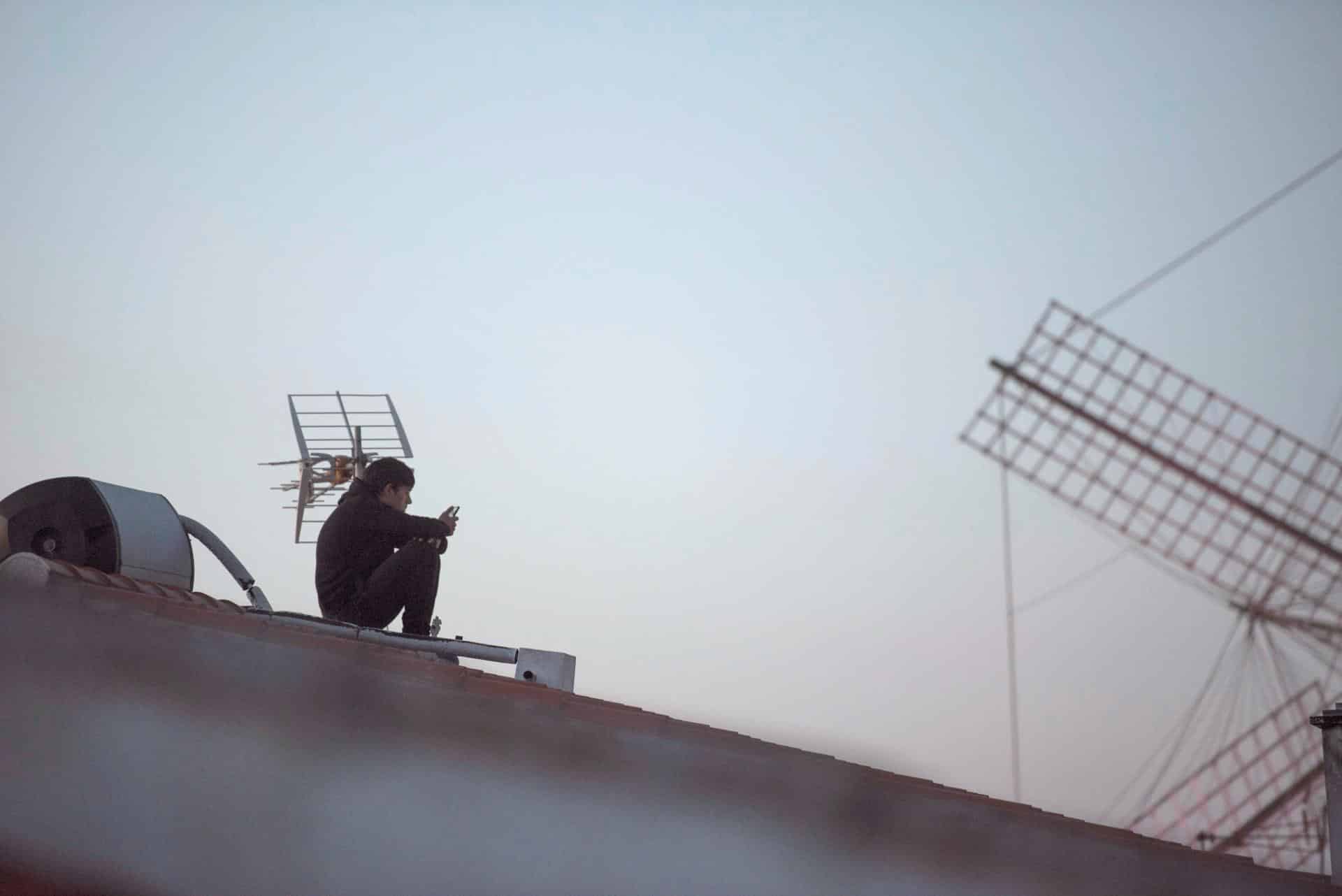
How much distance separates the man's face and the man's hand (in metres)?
0.13

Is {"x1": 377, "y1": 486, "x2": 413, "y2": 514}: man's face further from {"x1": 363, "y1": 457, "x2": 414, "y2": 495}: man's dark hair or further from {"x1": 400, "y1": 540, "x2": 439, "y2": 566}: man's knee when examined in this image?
{"x1": 400, "y1": 540, "x2": 439, "y2": 566}: man's knee

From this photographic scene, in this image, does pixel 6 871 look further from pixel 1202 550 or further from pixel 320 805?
pixel 1202 550

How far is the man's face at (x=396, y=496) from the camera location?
13.5 feet

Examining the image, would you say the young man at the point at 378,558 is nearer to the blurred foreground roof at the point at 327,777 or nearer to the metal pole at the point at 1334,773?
the blurred foreground roof at the point at 327,777

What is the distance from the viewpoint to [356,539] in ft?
13.1

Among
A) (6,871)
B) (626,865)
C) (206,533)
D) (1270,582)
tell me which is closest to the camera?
(6,871)

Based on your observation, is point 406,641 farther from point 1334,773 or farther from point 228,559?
point 1334,773

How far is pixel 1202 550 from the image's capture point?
1212 centimetres

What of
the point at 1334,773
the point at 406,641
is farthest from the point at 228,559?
the point at 1334,773

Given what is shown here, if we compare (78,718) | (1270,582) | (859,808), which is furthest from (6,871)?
(1270,582)

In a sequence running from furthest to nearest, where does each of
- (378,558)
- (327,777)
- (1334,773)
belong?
(1334,773) → (378,558) → (327,777)

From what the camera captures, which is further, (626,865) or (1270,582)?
(1270,582)

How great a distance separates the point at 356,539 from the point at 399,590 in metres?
0.22

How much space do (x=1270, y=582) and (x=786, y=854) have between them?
10524 millimetres
